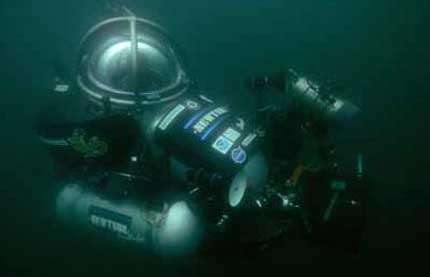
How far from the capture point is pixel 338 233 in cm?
403

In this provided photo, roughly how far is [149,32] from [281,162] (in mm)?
1795

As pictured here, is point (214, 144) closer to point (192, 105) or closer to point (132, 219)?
point (192, 105)

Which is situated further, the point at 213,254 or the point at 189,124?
the point at 213,254

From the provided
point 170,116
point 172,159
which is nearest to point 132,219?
point 172,159

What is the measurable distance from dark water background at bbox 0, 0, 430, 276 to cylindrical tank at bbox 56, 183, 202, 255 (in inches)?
11.7

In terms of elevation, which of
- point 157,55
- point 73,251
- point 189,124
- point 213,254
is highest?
point 157,55

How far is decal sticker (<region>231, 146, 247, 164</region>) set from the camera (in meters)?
3.77

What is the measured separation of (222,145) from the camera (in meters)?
3.85

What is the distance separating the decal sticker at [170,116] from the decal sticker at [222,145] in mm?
432

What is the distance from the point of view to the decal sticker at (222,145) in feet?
12.5

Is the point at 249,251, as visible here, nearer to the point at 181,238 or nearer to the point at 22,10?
the point at 181,238

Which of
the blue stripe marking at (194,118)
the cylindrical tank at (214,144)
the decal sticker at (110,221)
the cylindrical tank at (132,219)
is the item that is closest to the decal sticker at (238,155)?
the cylindrical tank at (214,144)

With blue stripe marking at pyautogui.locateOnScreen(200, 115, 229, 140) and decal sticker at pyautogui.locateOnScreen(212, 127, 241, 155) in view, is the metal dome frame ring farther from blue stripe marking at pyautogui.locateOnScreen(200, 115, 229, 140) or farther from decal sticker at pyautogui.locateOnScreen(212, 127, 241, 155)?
decal sticker at pyautogui.locateOnScreen(212, 127, 241, 155)

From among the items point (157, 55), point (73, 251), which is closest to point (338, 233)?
point (157, 55)
